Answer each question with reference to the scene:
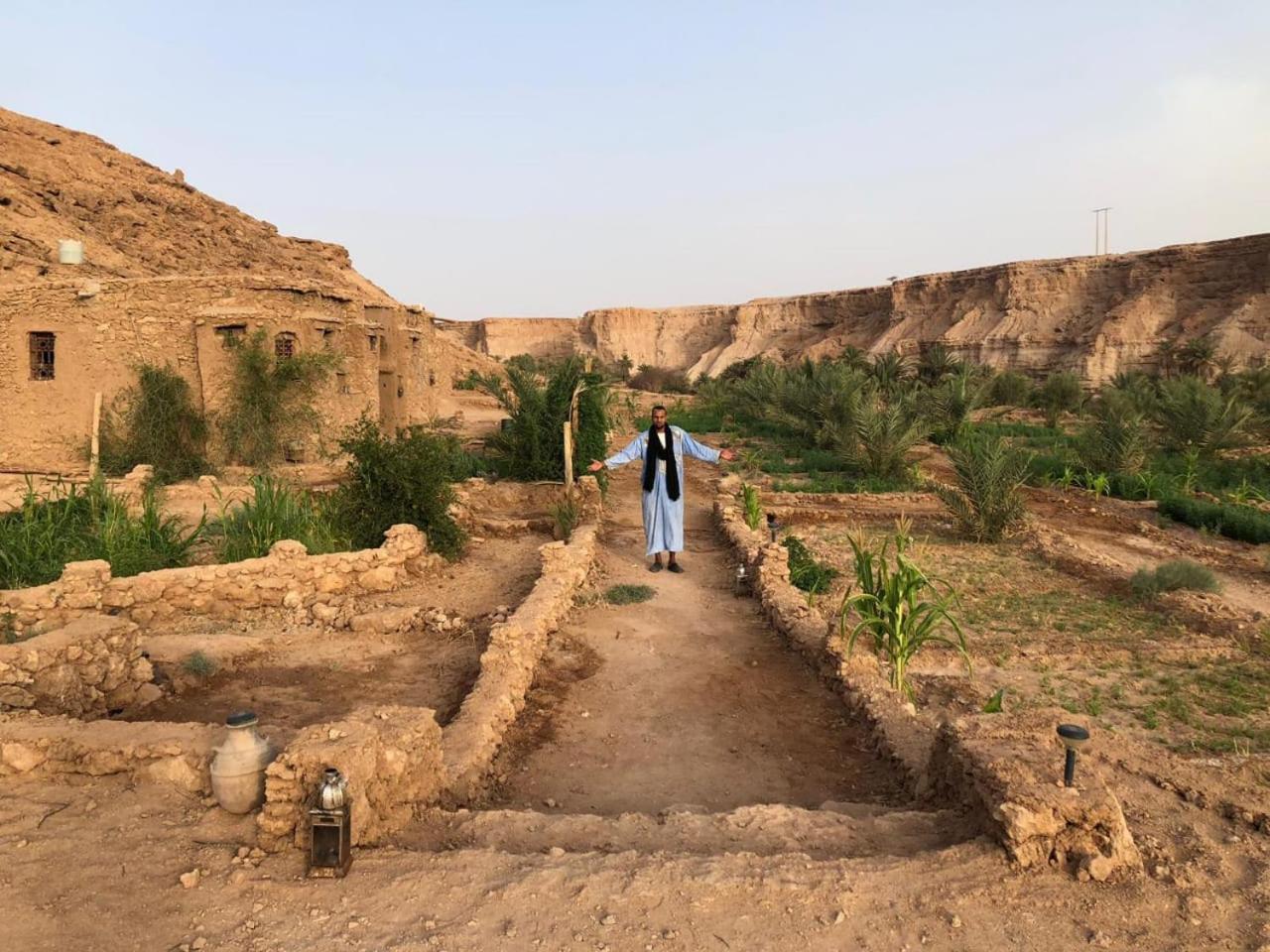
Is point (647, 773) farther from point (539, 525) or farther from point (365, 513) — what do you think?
point (539, 525)

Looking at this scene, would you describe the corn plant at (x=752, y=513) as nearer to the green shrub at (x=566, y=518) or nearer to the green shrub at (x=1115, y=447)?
the green shrub at (x=566, y=518)

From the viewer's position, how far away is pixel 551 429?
39.3ft

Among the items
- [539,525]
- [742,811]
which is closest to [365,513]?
[539,525]

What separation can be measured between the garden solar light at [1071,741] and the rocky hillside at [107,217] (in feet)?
59.2

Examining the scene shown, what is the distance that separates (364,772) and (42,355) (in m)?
13.5

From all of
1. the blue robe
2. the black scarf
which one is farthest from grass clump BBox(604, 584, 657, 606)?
the black scarf

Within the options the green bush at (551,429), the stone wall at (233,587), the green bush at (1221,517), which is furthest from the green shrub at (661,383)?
the stone wall at (233,587)

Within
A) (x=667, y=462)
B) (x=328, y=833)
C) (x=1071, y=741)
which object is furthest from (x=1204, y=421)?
(x=328, y=833)

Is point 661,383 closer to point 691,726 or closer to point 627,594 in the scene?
point 627,594

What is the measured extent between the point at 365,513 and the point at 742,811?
19.8 ft

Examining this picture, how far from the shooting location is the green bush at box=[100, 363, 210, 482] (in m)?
12.5

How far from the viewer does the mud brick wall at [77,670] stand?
14.9ft

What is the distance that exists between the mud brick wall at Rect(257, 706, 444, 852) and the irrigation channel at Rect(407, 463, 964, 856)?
20 centimetres

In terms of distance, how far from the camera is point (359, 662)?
5805 mm
